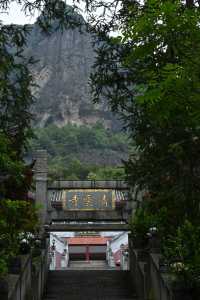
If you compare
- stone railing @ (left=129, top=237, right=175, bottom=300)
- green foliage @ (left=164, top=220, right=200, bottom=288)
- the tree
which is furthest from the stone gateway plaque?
green foliage @ (left=164, top=220, right=200, bottom=288)

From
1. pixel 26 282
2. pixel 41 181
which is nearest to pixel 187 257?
pixel 26 282

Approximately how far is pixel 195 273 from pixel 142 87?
2755 mm

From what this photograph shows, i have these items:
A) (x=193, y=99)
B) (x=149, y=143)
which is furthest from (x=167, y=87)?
(x=149, y=143)

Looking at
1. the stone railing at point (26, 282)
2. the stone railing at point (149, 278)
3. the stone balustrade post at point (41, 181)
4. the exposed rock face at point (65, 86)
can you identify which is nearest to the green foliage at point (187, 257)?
the stone railing at point (149, 278)

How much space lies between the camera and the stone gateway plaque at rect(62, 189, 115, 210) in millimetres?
19172

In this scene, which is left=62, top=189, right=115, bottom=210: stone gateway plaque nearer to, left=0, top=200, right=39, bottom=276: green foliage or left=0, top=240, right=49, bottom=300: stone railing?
left=0, top=240, right=49, bottom=300: stone railing

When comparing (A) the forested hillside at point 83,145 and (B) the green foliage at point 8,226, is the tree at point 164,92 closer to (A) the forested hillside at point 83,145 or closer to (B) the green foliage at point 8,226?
(B) the green foliage at point 8,226

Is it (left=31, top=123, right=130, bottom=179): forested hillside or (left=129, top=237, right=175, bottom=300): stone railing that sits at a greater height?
(left=31, top=123, right=130, bottom=179): forested hillside

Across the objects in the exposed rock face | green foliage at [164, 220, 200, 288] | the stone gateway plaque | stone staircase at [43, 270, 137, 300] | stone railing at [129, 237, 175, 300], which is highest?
the exposed rock face

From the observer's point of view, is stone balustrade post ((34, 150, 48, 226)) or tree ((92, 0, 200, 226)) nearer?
tree ((92, 0, 200, 226))

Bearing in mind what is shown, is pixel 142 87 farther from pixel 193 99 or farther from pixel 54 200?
pixel 54 200

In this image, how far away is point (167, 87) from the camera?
5387mm

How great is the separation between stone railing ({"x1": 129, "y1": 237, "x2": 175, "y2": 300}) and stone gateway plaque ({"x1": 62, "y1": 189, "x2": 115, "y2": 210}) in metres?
4.95

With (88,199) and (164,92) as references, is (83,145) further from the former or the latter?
(164,92)
